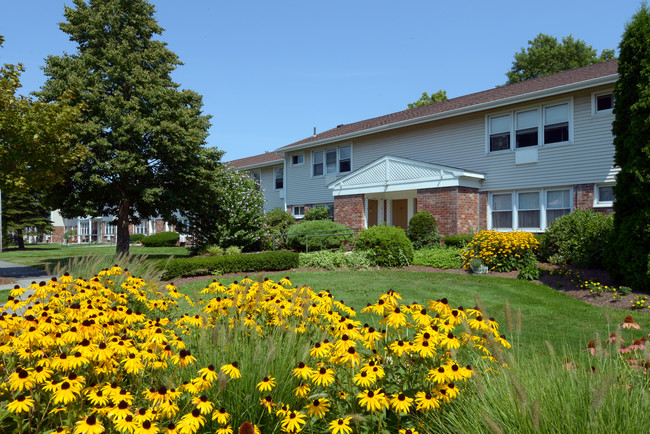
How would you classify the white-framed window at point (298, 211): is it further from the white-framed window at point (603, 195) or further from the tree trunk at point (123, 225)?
the white-framed window at point (603, 195)

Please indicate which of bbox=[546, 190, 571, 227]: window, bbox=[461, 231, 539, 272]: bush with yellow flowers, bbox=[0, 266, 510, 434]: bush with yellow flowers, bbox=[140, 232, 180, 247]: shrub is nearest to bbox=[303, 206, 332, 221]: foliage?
bbox=[546, 190, 571, 227]: window

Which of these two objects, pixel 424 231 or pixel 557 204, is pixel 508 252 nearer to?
pixel 424 231

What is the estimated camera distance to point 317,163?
85.6 feet

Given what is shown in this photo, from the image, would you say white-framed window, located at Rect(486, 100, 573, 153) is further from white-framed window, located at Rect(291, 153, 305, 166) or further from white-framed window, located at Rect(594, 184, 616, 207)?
white-framed window, located at Rect(291, 153, 305, 166)

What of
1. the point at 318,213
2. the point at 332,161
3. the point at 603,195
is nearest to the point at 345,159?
the point at 332,161

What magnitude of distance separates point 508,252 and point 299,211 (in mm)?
16231

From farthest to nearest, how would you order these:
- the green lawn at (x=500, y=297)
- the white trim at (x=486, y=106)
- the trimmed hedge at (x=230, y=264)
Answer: the white trim at (x=486, y=106), the trimmed hedge at (x=230, y=264), the green lawn at (x=500, y=297)

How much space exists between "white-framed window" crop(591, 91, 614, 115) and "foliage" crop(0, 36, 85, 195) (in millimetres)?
17729

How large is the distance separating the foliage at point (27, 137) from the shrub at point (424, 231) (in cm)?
1263

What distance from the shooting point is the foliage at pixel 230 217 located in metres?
20.8

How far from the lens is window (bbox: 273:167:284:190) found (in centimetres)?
2952

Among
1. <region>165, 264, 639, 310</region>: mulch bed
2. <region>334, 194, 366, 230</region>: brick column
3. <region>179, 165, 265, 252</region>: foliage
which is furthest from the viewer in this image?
<region>334, 194, 366, 230</region>: brick column

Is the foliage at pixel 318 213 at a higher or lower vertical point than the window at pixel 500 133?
lower

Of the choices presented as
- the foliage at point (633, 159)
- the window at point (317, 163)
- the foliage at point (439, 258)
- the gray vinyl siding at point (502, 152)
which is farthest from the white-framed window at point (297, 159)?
the foliage at point (633, 159)
